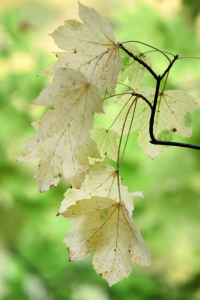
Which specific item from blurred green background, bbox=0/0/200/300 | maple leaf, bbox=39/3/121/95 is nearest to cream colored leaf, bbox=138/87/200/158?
maple leaf, bbox=39/3/121/95

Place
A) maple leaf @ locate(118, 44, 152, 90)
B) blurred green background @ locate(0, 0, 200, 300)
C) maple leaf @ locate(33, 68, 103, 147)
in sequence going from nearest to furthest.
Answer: maple leaf @ locate(33, 68, 103, 147), maple leaf @ locate(118, 44, 152, 90), blurred green background @ locate(0, 0, 200, 300)

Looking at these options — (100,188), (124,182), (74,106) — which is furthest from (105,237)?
(124,182)

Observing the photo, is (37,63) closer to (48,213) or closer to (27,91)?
(27,91)

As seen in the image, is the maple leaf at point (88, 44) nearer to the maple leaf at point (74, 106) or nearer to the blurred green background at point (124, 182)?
the maple leaf at point (74, 106)

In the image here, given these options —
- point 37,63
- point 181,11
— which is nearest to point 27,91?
point 37,63

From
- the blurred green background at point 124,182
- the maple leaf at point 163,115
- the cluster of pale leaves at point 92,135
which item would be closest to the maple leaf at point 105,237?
the cluster of pale leaves at point 92,135

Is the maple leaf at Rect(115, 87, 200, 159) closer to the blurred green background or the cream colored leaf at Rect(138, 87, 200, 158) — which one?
the cream colored leaf at Rect(138, 87, 200, 158)
